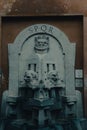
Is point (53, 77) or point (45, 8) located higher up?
point (45, 8)

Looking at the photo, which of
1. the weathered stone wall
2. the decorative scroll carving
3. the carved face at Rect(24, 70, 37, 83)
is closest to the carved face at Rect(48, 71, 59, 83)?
the decorative scroll carving

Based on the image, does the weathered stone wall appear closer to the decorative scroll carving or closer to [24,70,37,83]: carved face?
the decorative scroll carving

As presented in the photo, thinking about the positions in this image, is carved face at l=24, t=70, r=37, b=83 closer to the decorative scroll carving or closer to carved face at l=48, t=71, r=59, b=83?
the decorative scroll carving

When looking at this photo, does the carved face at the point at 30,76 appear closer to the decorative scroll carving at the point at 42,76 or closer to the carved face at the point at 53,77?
the decorative scroll carving at the point at 42,76

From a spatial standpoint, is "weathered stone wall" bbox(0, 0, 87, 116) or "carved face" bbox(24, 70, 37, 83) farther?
"weathered stone wall" bbox(0, 0, 87, 116)

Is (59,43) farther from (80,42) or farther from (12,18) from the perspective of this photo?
(12,18)

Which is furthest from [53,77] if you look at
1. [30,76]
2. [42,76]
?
[30,76]

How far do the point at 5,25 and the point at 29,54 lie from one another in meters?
0.84

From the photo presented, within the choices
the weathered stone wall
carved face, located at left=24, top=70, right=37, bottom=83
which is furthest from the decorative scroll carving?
the weathered stone wall

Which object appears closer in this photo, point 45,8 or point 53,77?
point 53,77

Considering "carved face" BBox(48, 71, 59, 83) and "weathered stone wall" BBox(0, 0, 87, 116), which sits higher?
"weathered stone wall" BBox(0, 0, 87, 116)

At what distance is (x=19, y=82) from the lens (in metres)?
7.80

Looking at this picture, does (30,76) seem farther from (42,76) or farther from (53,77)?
(53,77)

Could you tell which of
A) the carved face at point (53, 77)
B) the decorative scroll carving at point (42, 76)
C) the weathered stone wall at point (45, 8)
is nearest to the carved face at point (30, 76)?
the decorative scroll carving at point (42, 76)
